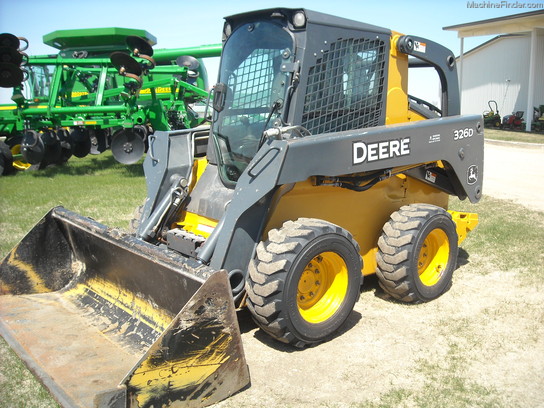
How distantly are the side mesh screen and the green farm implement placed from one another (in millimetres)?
6716

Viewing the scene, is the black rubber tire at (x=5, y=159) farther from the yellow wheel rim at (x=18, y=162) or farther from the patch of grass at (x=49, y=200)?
the yellow wheel rim at (x=18, y=162)

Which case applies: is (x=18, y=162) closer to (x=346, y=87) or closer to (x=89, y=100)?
(x=89, y=100)

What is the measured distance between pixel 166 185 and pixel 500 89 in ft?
79.1

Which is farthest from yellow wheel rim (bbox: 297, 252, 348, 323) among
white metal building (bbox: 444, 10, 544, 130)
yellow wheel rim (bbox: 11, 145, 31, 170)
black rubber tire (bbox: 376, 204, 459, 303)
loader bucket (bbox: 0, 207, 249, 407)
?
white metal building (bbox: 444, 10, 544, 130)

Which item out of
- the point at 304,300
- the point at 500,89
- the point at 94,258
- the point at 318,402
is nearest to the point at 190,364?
the point at 318,402

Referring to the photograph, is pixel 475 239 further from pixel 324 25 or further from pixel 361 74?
pixel 324 25

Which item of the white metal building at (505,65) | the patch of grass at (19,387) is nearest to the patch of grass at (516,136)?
the white metal building at (505,65)

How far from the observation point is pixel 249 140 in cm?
409

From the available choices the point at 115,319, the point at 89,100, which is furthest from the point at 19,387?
the point at 89,100

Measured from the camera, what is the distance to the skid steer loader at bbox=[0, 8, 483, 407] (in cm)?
303

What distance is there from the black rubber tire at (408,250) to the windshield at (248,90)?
3.94ft

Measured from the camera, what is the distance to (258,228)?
3.59 m

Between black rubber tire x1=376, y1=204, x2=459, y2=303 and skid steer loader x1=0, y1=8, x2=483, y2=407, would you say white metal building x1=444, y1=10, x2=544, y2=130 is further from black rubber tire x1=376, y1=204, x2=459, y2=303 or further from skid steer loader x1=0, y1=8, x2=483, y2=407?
black rubber tire x1=376, y1=204, x2=459, y2=303

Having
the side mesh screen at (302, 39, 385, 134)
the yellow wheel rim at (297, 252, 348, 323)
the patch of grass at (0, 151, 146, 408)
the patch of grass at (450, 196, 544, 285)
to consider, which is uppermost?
the side mesh screen at (302, 39, 385, 134)
